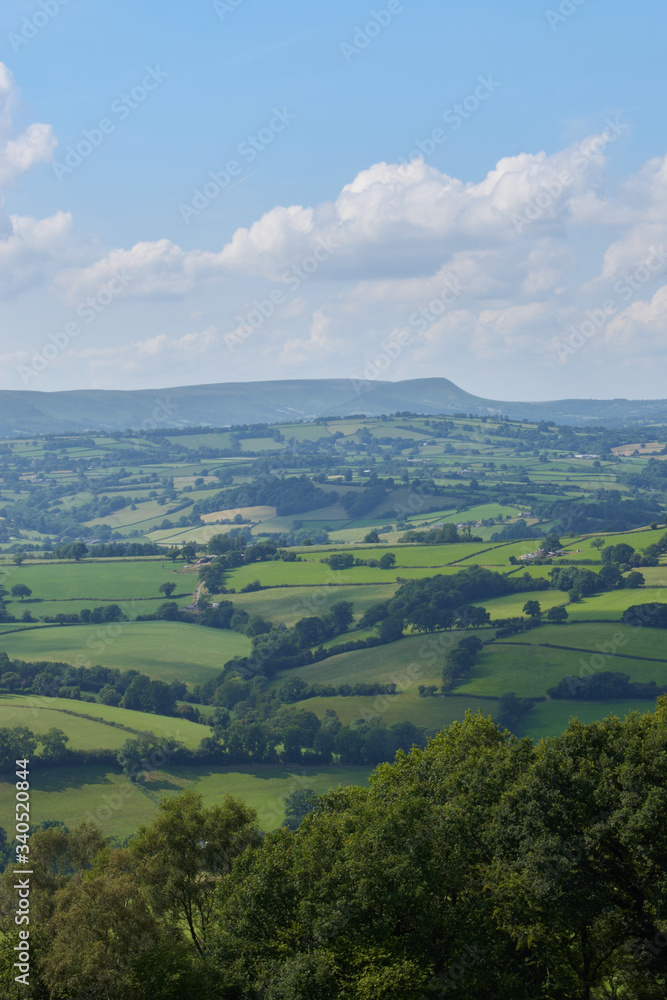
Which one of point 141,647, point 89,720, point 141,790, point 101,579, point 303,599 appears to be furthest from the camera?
point 101,579

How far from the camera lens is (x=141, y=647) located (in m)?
123

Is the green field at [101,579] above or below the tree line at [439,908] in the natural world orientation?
below

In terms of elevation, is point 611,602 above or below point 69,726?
above

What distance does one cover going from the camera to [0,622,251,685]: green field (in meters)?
116

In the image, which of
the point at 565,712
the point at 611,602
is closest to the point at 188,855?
the point at 565,712

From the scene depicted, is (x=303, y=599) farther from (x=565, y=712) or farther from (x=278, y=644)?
(x=565, y=712)

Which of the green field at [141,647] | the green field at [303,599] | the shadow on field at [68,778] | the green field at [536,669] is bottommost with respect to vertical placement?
the shadow on field at [68,778]

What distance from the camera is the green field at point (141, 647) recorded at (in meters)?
116

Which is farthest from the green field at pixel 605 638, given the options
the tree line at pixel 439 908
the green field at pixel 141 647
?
the tree line at pixel 439 908

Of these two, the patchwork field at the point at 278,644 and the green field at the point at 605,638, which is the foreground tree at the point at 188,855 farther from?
the green field at the point at 605,638

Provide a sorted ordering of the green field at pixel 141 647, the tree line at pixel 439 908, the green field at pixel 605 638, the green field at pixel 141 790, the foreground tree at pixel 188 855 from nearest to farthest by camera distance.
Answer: the tree line at pixel 439 908
the foreground tree at pixel 188 855
the green field at pixel 141 790
the green field at pixel 605 638
the green field at pixel 141 647

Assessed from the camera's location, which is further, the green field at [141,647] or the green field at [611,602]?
the green field at [141,647]

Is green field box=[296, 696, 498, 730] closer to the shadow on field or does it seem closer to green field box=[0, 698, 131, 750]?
green field box=[0, 698, 131, 750]

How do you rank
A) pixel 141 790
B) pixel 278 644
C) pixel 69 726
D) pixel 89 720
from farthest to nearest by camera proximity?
pixel 278 644
pixel 89 720
pixel 69 726
pixel 141 790
